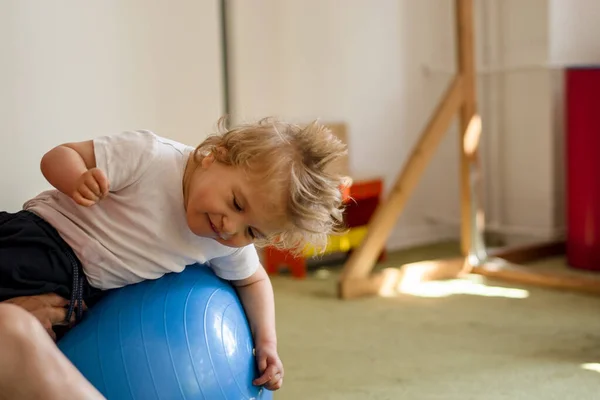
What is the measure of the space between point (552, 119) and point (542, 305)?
1.00 metres

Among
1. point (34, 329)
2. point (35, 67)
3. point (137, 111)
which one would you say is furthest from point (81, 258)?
point (137, 111)

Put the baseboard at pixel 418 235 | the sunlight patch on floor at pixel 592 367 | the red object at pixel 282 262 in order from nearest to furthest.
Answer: the sunlight patch on floor at pixel 592 367
the red object at pixel 282 262
the baseboard at pixel 418 235

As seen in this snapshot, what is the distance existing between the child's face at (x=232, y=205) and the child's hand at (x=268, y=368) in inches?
8.6

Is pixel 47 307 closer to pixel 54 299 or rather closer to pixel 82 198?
pixel 54 299

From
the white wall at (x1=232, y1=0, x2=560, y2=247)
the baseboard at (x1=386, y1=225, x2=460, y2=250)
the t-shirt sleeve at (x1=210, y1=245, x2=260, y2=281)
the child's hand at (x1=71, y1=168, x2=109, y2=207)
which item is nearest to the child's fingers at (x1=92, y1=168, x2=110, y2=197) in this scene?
the child's hand at (x1=71, y1=168, x2=109, y2=207)

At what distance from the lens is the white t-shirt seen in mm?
1407

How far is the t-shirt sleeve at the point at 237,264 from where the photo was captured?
149 centimetres

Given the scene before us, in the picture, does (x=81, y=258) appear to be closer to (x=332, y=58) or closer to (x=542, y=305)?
(x=542, y=305)

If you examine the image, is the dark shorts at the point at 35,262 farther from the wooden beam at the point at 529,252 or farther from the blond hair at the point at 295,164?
the wooden beam at the point at 529,252

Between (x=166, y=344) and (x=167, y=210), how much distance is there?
240 millimetres

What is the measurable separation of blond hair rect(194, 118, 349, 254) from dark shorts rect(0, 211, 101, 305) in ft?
0.95

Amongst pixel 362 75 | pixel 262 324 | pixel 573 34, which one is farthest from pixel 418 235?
pixel 262 324

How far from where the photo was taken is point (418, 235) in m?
3.60

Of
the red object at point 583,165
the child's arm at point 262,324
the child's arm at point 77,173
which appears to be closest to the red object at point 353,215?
the red object at point 583,165
